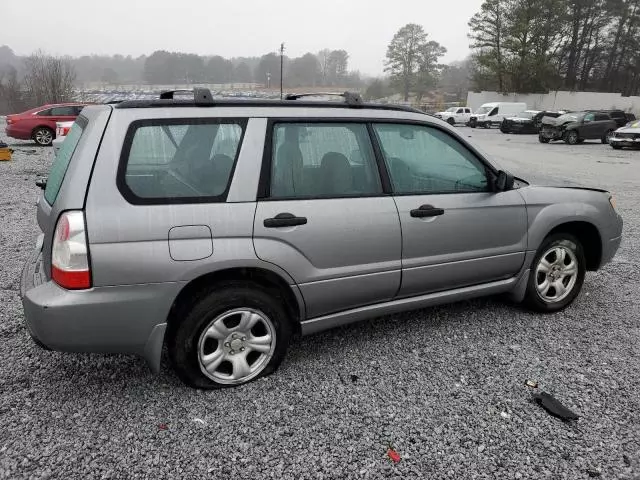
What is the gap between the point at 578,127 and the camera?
2252 cm

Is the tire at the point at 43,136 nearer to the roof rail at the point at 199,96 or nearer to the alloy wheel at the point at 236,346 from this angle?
the roof rail at the point at 199,96

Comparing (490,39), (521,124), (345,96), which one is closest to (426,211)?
(345,96)

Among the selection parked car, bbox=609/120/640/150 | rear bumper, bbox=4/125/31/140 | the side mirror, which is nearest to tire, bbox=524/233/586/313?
the side mirror

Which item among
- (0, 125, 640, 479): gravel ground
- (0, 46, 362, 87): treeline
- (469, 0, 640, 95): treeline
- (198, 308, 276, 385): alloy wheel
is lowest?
(0, 125, 640, 479): gravel ground

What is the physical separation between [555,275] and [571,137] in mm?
22236

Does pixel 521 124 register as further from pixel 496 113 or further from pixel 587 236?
pixel 587 236

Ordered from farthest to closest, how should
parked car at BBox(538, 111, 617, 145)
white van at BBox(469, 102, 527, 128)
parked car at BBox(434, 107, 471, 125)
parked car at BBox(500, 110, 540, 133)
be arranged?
parked car at BBox(434, 107, 471, 125) → white van at BBox(469, 102, 527, 128) → parked car at BBox(500, 110, 540, 133) → parked car at BBox(538, 111, 617, 145)

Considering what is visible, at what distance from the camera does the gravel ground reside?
2266 millimetres

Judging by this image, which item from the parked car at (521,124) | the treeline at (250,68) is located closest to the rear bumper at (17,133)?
the treeline at (250,68)

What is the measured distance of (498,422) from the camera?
257 cm

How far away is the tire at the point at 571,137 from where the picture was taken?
22.6 metres

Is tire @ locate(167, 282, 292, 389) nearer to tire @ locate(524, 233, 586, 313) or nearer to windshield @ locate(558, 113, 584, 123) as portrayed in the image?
tire @ locate(524, 233, 586, 313)

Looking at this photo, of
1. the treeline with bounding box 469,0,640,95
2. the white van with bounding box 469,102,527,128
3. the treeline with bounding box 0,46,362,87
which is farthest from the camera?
the treeline with bounding box 469,0,640,95

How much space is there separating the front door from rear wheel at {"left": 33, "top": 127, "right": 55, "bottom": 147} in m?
17.3
